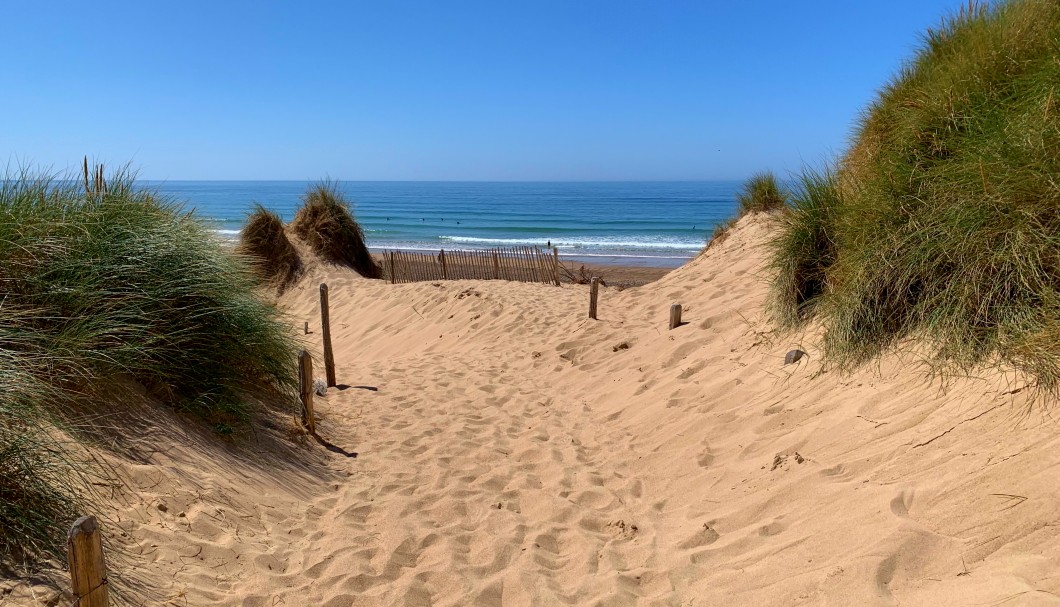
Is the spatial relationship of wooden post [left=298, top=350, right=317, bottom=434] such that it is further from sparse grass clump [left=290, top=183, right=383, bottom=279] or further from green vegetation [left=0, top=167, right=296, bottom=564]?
sparse grass clump [left=290, top=183, right=383, bottom=279]

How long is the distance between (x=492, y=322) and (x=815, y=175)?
533 cm

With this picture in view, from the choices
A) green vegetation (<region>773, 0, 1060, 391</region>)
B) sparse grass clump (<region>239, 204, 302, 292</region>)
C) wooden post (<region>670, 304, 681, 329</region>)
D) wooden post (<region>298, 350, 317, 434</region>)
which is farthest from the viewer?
sparse grass clump (<region>239, 204, 302, 292</region>)

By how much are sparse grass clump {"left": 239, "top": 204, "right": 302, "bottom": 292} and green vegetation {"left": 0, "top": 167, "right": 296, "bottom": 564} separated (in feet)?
29.9

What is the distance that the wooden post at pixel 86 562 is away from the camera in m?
2.17

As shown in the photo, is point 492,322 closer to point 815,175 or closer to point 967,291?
point 815,175

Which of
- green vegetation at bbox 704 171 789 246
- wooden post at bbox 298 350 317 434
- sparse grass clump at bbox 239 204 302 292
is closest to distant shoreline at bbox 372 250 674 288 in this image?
sparse grass clump at bbox 239 204 302 292

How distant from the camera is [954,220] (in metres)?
4.00

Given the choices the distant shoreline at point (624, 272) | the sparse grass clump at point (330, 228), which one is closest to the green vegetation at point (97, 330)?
the sparse grass clump at point (330, 228)

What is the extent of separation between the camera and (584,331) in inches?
346

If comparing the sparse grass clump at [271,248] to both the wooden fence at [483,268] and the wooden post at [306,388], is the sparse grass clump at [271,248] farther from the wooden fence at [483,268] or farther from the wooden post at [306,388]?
the wooden post at [306,388]

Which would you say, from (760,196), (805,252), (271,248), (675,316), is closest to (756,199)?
(760,196)

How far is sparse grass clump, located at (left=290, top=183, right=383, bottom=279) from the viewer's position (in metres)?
15.5

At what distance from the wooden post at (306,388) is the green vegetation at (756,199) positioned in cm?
794

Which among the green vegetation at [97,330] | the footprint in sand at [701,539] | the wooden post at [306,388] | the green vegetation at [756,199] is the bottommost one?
the footprint in sand at [701,539]
